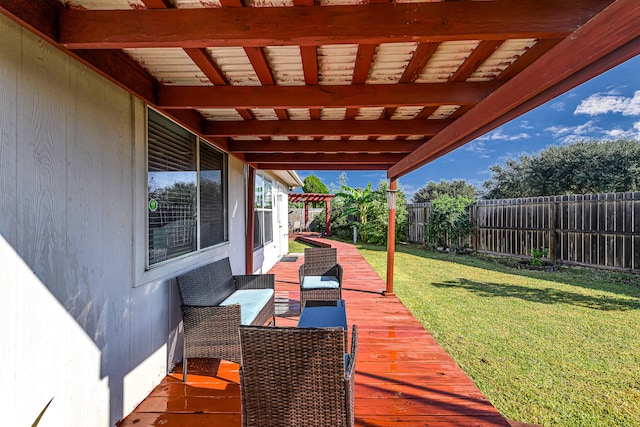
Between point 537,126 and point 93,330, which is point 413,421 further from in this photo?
point 537,126

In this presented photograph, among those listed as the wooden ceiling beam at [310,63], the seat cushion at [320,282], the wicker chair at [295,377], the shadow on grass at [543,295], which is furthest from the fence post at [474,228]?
the wicker chair at [295,377]

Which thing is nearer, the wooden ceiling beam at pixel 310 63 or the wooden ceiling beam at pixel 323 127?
the wooden ceiling beam at pixel 310 63

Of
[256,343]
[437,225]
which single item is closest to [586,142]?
[437,225]

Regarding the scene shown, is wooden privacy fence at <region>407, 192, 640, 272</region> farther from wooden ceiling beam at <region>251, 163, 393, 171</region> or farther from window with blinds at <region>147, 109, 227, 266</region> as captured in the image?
window with blinds at <region>147, 109, 227, 266</region>

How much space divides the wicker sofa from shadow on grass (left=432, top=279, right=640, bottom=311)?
15.6 ft

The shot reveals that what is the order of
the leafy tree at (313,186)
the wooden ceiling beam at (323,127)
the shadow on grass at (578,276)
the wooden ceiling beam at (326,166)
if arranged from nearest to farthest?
the wooden ceiling beam at (323,127) < the wooden ceiling beam at (326,166) < the shadow on grass at (578,276) < the leafy tree at (313,186)

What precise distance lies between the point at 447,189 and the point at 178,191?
108ft

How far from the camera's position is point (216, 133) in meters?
4.03

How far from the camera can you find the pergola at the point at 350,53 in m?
1.69

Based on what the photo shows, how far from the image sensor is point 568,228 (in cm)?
873

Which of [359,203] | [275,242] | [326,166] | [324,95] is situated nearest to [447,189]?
[359,203]

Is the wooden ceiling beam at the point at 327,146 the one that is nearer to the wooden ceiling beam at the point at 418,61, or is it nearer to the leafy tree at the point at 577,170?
the wooden ceiling beam at the point at 418,61

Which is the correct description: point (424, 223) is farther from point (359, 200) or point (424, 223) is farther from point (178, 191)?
point (178, 191)

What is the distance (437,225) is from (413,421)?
11.2m
